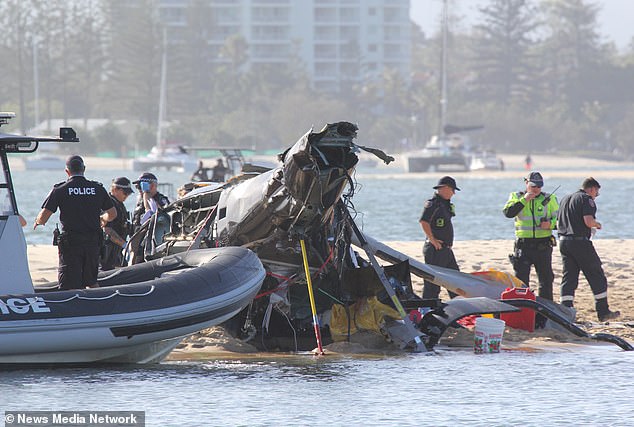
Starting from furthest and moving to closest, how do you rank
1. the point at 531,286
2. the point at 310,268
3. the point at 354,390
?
1. the point at 531,286
2. the point at 310,268
3. the point at 354,390

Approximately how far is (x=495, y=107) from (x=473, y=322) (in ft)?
349

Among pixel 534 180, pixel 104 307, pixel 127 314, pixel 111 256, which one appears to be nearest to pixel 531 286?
pixel 534 180

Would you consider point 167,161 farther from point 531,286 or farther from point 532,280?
point 531,286

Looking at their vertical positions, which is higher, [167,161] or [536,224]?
[536,224]

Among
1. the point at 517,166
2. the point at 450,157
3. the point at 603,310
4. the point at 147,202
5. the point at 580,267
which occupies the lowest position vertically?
the point at 517,166

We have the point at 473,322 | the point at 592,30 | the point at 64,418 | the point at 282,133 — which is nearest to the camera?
the point at 64,418

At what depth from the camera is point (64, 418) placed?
30.6 feet

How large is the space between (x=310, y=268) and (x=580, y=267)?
13.1 ft

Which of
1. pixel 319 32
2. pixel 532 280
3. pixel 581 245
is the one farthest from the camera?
pixel 319 32

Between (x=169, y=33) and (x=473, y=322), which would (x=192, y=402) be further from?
(x=169, y=33)

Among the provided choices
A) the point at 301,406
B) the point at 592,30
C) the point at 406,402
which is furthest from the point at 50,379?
the point at 592,30

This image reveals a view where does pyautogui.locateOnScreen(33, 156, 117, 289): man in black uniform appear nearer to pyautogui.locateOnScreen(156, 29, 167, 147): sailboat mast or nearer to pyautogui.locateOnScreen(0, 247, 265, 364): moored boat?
pyautogui.locateOnScreen(0, 247, 265, 364): moored boat

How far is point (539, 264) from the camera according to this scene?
14633 mm

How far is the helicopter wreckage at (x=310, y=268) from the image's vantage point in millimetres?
11477
